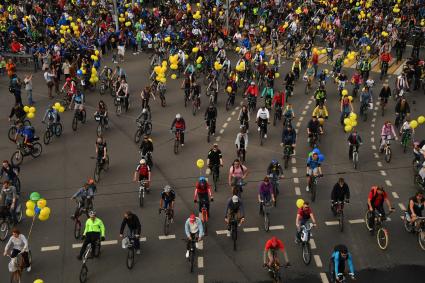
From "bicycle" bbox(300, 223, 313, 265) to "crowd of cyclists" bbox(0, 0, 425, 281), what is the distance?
0.32 metres

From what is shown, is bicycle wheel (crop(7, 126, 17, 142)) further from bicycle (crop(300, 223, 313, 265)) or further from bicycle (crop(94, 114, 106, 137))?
bicycle (crop(300, 223, 313, 265))

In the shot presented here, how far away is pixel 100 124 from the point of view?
22969 millimetres

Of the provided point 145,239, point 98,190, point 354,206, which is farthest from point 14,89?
point 354,206

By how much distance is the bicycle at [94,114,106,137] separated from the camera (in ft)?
73.7

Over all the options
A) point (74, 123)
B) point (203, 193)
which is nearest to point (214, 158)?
point (203, 193)

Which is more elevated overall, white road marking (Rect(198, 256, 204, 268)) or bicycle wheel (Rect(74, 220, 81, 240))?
bicycle wheel (Rect(74, 220, 81, 240))

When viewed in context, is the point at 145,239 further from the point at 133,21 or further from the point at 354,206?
the point at 133,21

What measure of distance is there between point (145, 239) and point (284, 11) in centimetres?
2890

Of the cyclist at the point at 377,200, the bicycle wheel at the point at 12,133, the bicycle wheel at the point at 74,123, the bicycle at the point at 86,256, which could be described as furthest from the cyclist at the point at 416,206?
the bicycle wheel at the point at 12,133

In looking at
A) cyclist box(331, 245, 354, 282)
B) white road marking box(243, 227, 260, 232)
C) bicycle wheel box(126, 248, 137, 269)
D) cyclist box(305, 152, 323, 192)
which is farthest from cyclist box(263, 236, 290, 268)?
cyclist box(305, 152, 323, 192)

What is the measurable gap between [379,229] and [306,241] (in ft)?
7.91

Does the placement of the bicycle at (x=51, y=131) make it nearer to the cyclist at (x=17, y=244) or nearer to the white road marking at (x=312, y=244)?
the cyclist at (x=17, y=244)

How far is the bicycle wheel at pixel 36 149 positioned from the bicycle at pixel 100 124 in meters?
2.44

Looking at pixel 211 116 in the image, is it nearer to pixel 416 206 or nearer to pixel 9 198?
→ pixel 9 198
